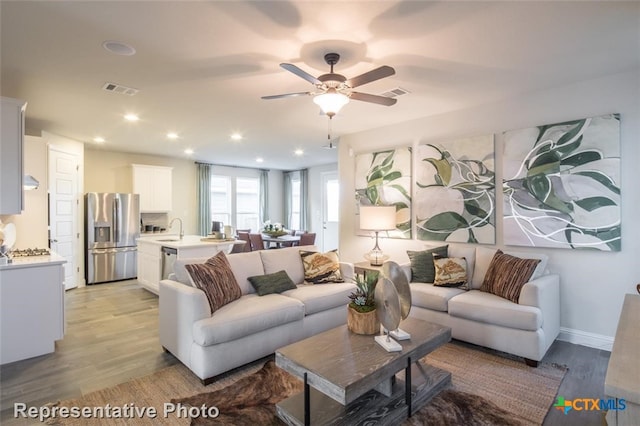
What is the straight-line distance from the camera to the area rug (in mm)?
2143

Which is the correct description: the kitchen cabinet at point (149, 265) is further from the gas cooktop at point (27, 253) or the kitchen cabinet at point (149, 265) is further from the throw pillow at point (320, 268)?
the throw pillow at point (320, 268)

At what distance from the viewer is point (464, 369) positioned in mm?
2818

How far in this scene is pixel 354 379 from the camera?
1.76m

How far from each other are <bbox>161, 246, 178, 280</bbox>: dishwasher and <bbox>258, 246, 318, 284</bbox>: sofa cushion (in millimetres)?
1866

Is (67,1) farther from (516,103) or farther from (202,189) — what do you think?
(202,189)

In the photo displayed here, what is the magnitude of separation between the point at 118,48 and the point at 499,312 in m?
3.99

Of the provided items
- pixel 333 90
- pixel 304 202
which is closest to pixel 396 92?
pixel 333 90

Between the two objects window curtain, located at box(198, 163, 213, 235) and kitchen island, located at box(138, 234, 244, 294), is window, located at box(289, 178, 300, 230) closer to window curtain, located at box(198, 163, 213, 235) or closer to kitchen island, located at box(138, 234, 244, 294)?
window curtain, located at box(198, 163, 213, 235)

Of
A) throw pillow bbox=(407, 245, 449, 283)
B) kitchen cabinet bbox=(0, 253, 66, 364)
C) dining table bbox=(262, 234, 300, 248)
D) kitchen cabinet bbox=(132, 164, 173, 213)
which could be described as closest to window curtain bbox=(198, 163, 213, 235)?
kitchen cabinet bbox=(132, 164, 173, 213)

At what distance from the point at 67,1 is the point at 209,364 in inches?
105

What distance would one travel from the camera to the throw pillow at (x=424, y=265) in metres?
3.93

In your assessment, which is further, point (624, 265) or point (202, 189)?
point (202, 189)

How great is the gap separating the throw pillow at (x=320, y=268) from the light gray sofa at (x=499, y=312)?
0.94 m

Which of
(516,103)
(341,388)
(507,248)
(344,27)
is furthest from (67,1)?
(507,248)
